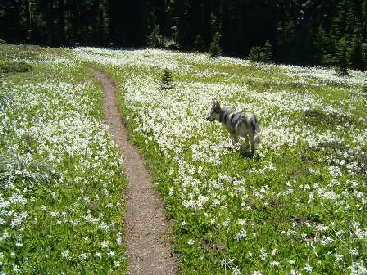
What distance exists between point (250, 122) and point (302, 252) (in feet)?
24.7

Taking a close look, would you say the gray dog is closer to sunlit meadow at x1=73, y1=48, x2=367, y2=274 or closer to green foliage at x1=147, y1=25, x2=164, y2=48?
sunlit meadow at x1=73, y1=48, x2=367, y2=274

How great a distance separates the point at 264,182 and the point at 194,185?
2.48m

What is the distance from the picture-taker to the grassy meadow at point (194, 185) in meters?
9.85

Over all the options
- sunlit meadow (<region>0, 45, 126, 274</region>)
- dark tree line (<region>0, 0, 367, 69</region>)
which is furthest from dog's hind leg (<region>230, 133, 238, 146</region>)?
dark tree line (<region>0, 0, 367, 69</region>)

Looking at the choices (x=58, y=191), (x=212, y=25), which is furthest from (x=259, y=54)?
(x=58, y=191)

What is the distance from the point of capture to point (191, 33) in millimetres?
80562

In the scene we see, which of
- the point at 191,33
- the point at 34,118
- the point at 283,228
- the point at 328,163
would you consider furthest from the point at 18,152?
the point at 191,33

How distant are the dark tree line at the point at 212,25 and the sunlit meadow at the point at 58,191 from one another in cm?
4902

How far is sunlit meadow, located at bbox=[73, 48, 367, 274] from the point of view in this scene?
32.6ft

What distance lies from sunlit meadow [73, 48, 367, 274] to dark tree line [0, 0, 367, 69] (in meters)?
39.8

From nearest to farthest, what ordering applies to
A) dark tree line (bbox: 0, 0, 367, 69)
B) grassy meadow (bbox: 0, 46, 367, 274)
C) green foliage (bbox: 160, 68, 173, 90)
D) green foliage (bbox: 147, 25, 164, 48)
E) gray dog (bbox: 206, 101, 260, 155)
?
1. grassy meadow (bbox: 0, 46, 367, 274)
2. gray dog (bbox: 206, 101, 260, 155)
3. green foliage (bbox: 160, 68, 173, 90)
4. dark tree line (bbox: 0, 0, 367, 69)
5. green foliage (bbox: 147, 25, 164, 48)

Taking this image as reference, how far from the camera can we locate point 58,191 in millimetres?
13062

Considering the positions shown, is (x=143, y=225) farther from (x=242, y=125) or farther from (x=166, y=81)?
(x=166, y=81)

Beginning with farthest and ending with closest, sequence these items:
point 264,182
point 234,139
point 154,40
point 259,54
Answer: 1. point 154,40
2. point 259,54
3. point 234,139
4. point 264,182
